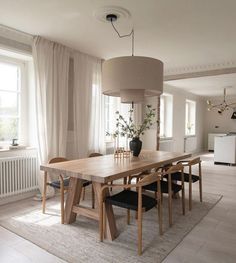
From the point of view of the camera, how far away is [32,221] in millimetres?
2951

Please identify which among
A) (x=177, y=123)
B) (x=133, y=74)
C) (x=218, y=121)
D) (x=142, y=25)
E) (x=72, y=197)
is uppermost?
(x=142, y=25)

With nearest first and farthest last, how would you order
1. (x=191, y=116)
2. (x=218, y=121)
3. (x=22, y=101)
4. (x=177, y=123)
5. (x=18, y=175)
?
(x=18, y=175)
(x=22, y=101)
(x=177, y=123)
(x=191, y=116)
(x=218, y=121)

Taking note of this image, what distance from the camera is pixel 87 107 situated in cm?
455

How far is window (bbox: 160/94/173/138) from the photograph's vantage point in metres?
7.86

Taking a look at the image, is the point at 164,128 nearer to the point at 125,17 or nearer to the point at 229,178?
the point at 229,178

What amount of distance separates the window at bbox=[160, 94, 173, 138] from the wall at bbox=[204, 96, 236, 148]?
371cm

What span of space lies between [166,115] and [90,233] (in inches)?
232

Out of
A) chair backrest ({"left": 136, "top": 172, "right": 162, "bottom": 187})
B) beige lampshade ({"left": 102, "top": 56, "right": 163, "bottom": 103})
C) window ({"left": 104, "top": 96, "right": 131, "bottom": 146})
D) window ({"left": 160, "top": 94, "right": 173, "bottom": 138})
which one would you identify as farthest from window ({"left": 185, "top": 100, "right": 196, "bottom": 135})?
chair backrest ({"left": 136, "top": 172, "right": 162, "bottom": 187})

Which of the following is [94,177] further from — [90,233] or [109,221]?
[90,233]

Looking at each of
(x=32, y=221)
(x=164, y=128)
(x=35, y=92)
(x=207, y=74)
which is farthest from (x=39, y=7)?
(x=164, y=128)

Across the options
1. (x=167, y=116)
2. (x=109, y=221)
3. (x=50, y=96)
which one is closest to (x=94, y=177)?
(x=109, y=221)

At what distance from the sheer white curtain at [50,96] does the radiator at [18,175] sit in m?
0.15

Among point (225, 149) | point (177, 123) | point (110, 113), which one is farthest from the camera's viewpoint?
point (177, 123)

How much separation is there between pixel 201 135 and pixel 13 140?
885cm
